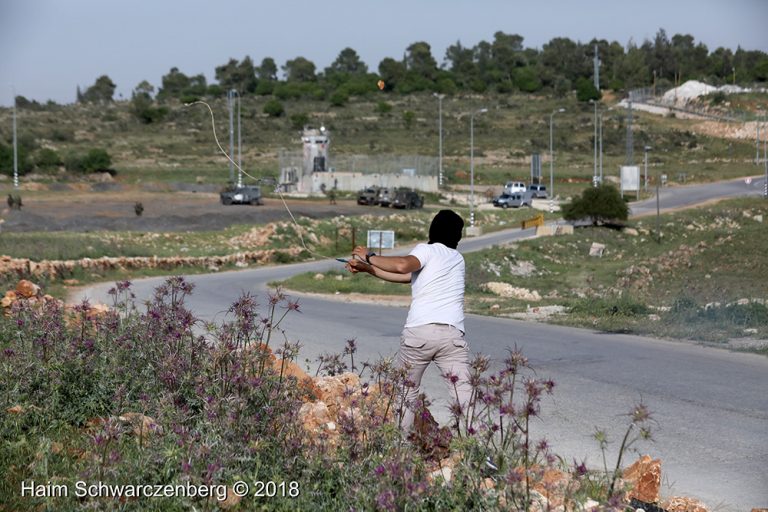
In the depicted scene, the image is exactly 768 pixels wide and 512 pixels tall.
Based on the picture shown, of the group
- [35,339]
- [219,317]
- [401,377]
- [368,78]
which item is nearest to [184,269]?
[219,317]

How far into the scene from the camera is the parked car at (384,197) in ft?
210

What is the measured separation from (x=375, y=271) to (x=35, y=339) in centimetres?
313

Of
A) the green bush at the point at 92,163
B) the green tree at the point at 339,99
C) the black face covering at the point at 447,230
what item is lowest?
the black face covering at the point at 447,230

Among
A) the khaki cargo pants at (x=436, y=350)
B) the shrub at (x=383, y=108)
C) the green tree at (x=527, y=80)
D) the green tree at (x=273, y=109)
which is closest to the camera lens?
the khaki cargo pants at (x=436, y=350)

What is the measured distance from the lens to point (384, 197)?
64438mm

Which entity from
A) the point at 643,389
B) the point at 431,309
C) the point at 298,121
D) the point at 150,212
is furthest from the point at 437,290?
the point at 298,121

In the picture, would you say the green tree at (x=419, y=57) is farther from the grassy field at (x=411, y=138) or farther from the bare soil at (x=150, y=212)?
the bare soil at (x=150, y=212)

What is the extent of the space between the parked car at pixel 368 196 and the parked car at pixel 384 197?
31 centimetres

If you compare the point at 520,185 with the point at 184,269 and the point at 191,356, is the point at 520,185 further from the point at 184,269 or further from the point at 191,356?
the point at 191,356

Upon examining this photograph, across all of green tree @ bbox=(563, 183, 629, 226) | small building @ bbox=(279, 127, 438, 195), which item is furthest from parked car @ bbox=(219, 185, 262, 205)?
green tree @ bbox=(563, 183, 629, 226)

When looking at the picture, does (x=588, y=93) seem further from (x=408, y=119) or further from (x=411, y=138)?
(x=411, y=138)

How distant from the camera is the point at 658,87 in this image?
155 meters

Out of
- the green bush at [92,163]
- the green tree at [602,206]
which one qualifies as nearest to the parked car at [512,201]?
the green tree at [602,206]

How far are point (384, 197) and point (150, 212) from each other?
52.5 ft
